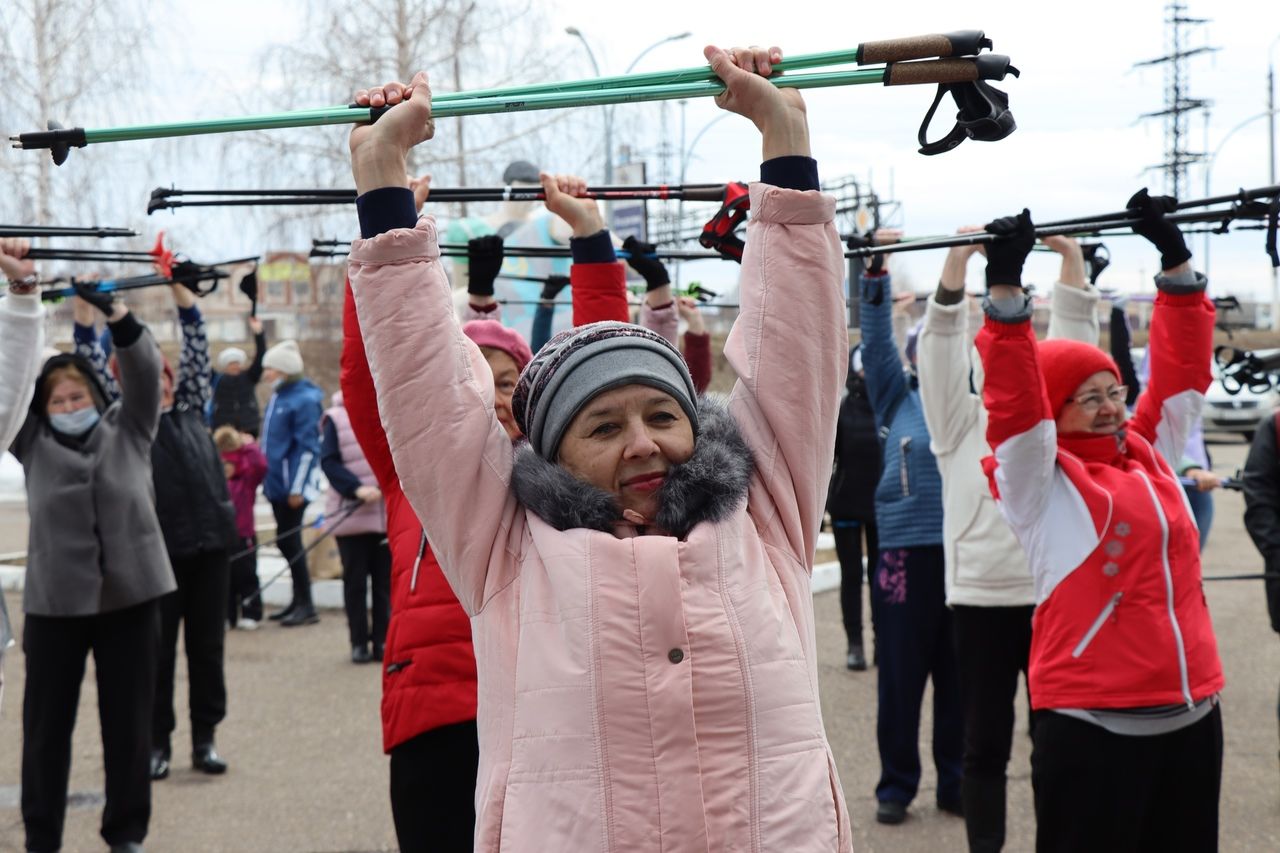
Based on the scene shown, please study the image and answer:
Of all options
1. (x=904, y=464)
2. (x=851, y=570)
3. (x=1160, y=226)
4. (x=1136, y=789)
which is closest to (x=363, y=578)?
(x=851, y=570)

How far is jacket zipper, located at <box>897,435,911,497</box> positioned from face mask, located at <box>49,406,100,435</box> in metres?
3.29

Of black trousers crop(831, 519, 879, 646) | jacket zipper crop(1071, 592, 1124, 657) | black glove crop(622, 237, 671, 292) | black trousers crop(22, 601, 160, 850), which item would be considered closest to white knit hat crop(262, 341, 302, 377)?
black trousers crop(831, 519, 879, 646)

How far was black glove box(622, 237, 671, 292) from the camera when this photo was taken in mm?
4262

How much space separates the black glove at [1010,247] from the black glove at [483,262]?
1.40 metres

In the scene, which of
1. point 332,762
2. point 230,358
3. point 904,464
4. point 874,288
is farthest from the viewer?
point 230,358

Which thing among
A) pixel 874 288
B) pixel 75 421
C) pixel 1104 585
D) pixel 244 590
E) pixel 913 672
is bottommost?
pixel 244 590

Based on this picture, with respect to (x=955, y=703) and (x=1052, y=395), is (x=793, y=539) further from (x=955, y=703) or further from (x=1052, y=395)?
(x=955, y=703)

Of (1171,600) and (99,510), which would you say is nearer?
(1171,600)

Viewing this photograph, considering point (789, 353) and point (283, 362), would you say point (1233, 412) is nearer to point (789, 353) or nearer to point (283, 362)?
point (283, 362)

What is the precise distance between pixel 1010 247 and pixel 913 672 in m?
2.50

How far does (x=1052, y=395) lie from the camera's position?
13.3ft

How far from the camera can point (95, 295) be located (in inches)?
191

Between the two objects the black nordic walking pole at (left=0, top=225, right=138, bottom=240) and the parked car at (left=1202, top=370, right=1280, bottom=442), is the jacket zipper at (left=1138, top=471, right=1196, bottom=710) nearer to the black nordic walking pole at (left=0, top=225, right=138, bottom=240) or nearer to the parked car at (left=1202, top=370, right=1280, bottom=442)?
the black nordic walking pole at (left=0, top=225, right=138, bottom=240)

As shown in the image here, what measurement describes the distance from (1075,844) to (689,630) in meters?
1.99
